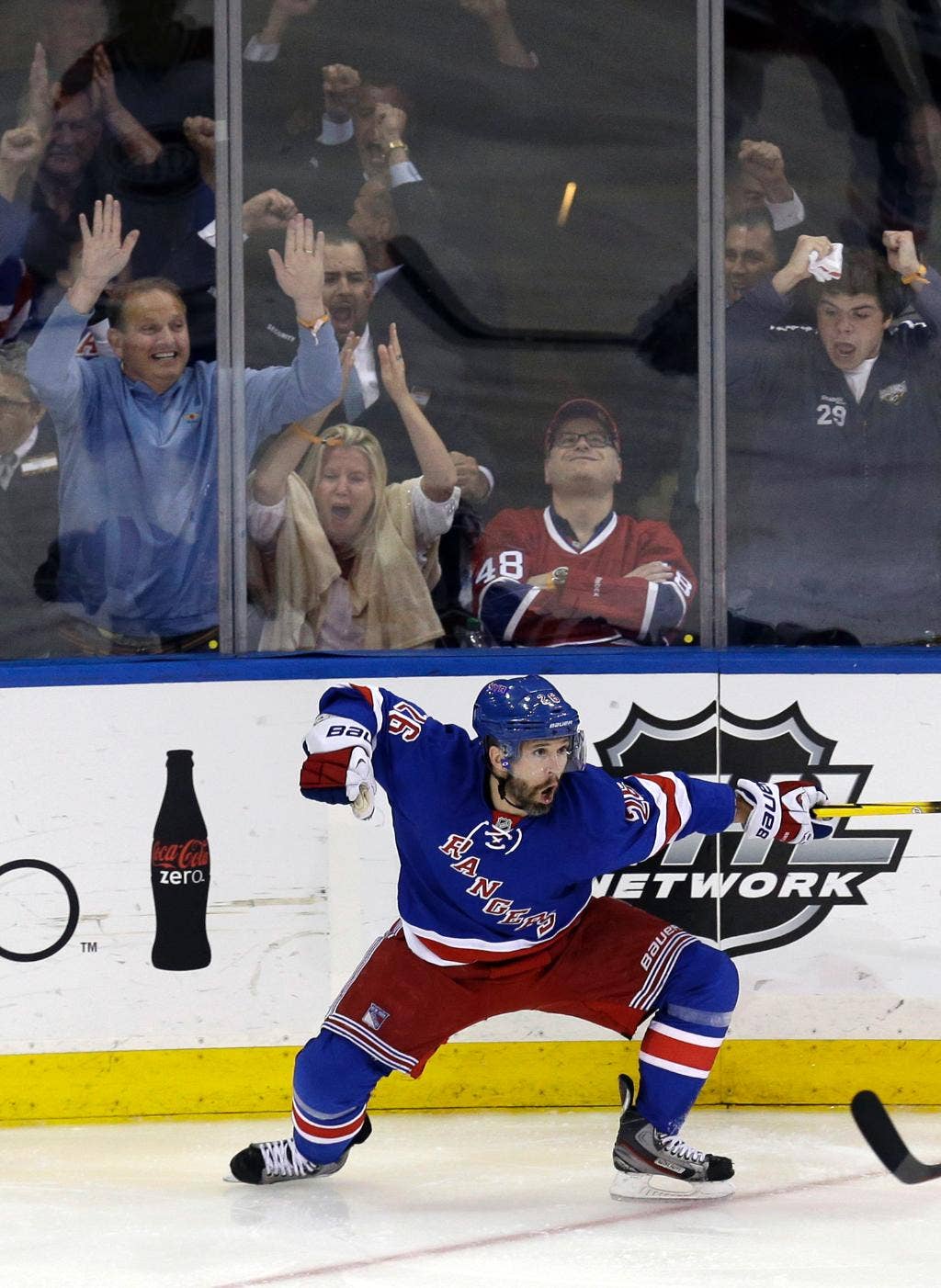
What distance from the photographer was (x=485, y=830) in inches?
120

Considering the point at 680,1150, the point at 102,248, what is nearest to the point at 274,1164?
the point at 680,1150

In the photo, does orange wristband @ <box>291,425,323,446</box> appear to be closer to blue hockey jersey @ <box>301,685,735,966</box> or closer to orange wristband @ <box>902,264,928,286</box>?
blue hockey jersey @ <box>301,685,735,966</box>

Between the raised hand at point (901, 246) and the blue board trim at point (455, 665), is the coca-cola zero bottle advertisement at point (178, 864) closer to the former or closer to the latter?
the blue board trim at point (455, 665)

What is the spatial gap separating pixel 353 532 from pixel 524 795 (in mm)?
1037

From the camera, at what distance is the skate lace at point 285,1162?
10.5 feet

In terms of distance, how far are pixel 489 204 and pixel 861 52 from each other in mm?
926

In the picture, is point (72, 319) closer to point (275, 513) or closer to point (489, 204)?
point (275, 513)

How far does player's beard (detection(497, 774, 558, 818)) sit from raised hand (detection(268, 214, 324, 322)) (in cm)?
129

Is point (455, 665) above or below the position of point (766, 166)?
below

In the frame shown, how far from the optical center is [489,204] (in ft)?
12.6

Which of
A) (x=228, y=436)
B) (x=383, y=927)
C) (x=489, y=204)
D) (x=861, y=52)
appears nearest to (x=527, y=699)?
(x=383, y=927)

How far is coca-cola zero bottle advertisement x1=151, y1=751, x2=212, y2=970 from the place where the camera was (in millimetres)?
3582

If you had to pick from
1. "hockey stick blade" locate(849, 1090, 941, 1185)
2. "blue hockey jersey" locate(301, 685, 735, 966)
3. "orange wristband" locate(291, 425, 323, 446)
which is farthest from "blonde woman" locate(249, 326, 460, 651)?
"hockey stick blade" locate(849, 1090, 941, 1185)

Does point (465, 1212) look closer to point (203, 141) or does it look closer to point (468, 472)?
point (468, 472)
